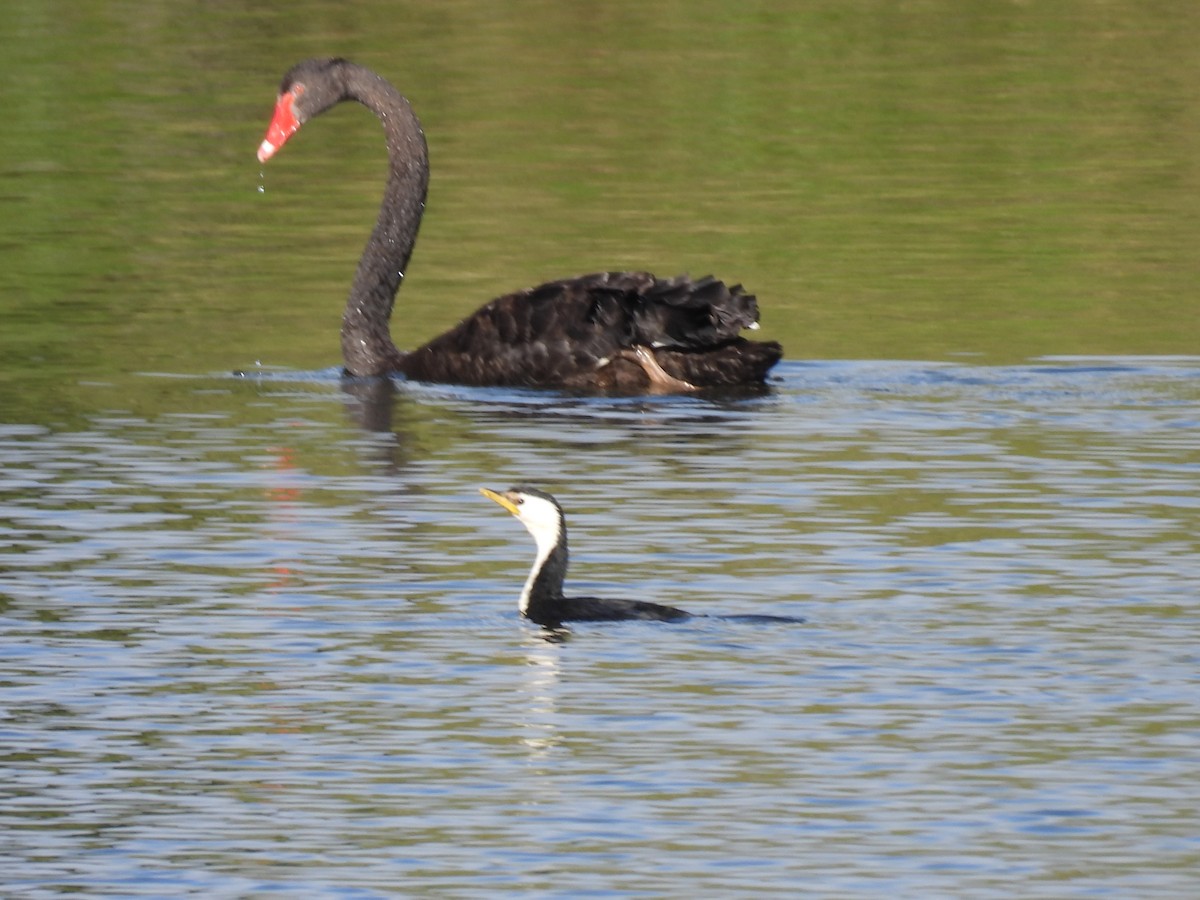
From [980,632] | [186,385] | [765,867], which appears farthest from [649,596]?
[186,385]

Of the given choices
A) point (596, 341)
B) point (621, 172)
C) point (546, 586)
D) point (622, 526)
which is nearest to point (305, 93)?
point (596, 341)

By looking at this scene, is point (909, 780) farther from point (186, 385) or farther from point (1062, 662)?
point (186, 385)

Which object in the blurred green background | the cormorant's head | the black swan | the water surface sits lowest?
the water surface

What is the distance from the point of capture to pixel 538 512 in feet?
41.5

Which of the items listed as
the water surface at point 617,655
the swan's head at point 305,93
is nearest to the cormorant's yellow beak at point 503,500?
the water surface at point 617,655

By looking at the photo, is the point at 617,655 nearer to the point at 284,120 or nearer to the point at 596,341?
the point at 596,341

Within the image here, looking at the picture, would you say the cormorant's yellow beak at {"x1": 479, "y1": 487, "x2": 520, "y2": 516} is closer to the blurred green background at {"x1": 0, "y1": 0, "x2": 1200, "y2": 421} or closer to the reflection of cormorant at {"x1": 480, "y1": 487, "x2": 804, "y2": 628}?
the reflection of cormorant at {"x1": 480, "y1": 487, "x2": 804, "y2": 628}

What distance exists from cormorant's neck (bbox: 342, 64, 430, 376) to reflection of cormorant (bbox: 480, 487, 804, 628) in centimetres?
688

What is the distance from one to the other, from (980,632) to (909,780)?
210cm

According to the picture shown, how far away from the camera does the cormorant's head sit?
1251cm

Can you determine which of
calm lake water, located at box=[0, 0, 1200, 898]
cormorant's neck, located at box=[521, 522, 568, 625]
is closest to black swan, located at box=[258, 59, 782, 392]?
calm lake water, located at box=[0, 0, 1200, 898]

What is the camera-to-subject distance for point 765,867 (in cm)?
884

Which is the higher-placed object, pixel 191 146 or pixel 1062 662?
pixel 191 146

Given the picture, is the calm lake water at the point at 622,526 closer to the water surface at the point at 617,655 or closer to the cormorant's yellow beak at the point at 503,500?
the water surface at the point at 617,655
